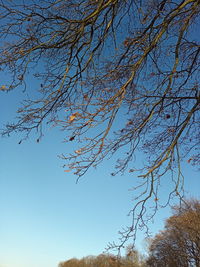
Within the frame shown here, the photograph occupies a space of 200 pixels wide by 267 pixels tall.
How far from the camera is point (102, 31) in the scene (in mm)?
3600

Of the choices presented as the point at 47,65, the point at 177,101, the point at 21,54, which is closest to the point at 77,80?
the point at 47,65

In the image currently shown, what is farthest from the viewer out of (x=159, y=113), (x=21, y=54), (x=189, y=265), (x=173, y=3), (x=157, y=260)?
(x=157, y=260)

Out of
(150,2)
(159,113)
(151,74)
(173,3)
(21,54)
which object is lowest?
(159,113)

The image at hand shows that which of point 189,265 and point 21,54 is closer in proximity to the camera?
point 21,54

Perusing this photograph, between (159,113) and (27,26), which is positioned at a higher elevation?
(27,26)

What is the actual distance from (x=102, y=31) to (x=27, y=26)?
1114 mm

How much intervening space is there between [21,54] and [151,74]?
2.07 meters

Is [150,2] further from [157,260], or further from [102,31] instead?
[157,260]

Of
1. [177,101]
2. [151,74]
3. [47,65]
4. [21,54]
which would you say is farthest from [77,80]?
[177,101]

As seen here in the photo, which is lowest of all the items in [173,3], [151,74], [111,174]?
[111,174]

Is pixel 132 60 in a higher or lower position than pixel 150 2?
lower

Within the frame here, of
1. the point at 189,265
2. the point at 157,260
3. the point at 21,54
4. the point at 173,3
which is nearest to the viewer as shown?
the point at 21,54

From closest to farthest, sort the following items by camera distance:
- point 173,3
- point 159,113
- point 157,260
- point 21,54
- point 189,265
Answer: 1. point 21,54
2. point 173,3
3. point 159,113
4. point 189,265
5. point 157,260

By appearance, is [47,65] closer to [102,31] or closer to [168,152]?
[102,31]
